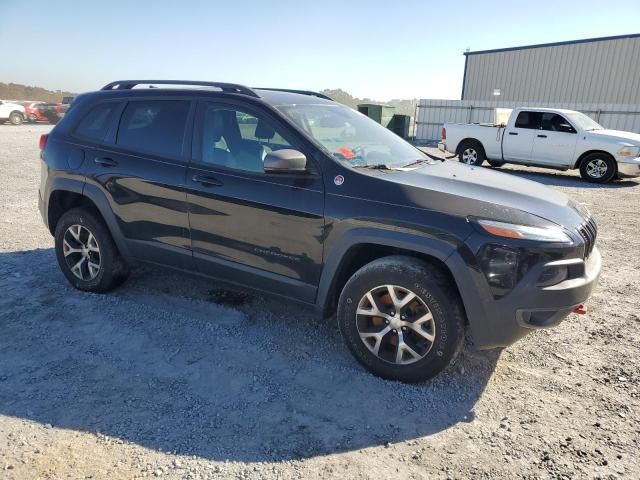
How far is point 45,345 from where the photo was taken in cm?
350

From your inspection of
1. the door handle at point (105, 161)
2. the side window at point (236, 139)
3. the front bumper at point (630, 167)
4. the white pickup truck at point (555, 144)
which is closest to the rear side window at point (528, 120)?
the white pickup truck at point (555, 144)

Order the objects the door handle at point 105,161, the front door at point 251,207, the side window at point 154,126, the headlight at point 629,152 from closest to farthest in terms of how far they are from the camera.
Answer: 1. the front door at point 251,207
2. the side window at point 154,126
3. the door handle at point 105,161
4. the headlight at point 629,152

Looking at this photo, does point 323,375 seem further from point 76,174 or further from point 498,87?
point 498,87

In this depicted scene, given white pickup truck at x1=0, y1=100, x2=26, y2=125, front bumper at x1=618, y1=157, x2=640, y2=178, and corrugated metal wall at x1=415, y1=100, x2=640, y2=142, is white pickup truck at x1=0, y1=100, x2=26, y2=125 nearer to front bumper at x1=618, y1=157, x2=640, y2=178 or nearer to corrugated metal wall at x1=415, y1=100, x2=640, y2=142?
corrugated metal wall at x1=415, y1=100, x2=640, y2=142

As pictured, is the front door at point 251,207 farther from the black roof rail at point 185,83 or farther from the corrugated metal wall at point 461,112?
the corrugated metal wall at point 461,112

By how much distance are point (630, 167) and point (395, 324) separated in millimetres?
10918

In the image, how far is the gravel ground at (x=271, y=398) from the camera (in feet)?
8.04

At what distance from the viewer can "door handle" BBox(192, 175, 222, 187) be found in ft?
11.7

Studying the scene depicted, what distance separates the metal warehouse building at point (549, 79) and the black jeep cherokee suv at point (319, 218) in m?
20.4

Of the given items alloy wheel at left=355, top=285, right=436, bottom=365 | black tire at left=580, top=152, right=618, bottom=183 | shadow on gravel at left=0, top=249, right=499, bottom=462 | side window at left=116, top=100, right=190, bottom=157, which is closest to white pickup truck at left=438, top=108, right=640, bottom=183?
Answer: black tire at left=580, top=152, right=618, bottom=183

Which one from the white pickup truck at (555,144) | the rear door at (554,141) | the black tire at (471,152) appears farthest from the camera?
the black tire at (471,152)

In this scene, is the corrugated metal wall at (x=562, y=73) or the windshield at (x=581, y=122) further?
the corrugated metal wall at (x=562, y=73)

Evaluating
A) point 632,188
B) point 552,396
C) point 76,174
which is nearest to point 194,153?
point 76,174

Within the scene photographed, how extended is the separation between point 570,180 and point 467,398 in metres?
11.1
